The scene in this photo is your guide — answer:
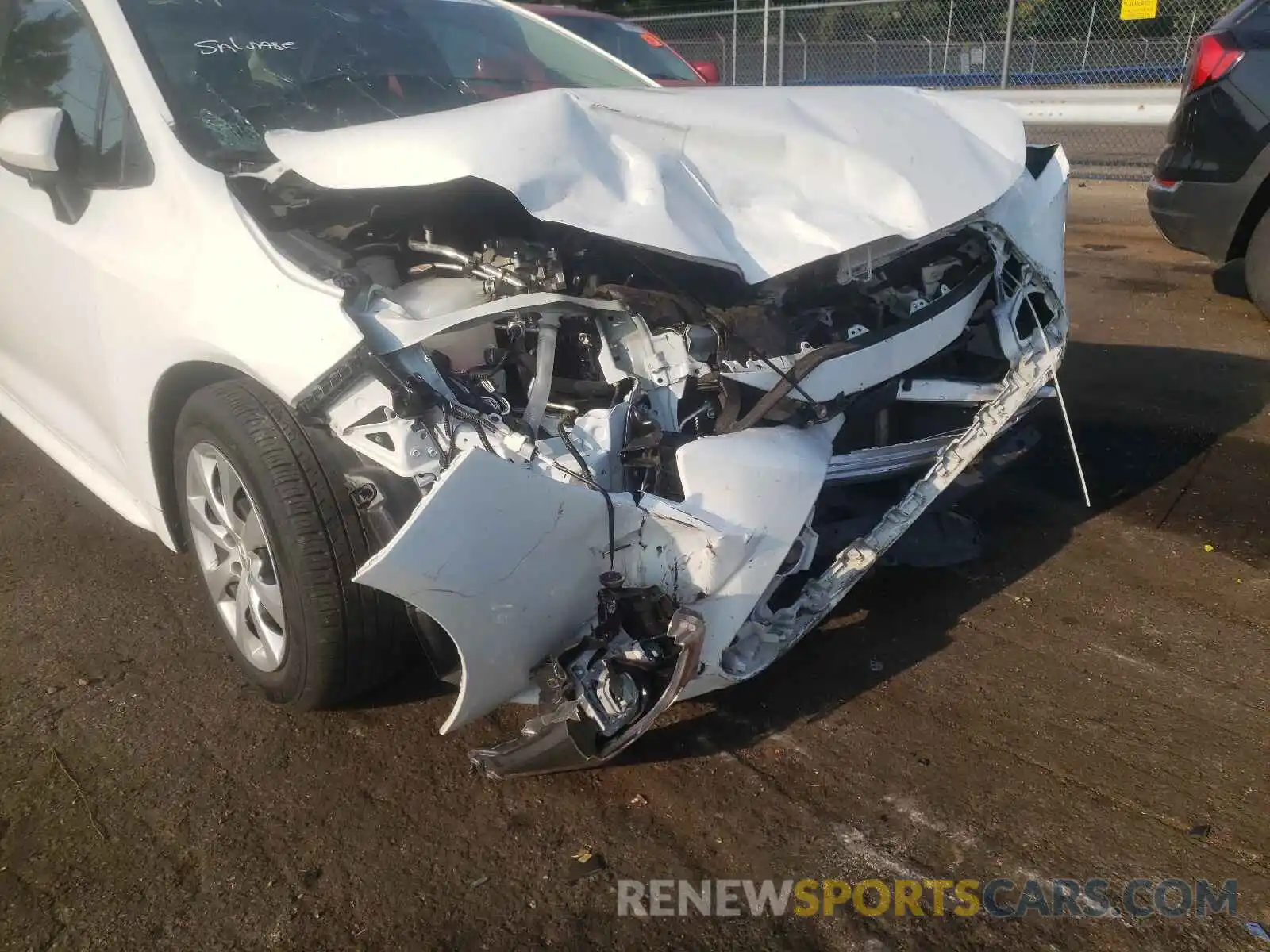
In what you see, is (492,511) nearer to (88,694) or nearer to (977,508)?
(88,694)

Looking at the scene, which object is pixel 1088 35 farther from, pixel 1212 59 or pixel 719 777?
pixel 719 777

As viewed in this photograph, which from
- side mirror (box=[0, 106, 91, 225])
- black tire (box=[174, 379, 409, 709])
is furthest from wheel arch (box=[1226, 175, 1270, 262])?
side mirror (box=[0, 106, 91, 225])

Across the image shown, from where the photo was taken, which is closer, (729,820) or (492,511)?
(492,511)

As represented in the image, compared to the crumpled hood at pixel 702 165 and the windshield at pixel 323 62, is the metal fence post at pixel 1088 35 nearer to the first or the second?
the windshield at pixel 323 62

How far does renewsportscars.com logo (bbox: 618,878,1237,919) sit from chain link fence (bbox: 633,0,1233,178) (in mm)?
10294

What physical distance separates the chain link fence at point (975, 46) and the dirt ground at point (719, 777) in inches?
365

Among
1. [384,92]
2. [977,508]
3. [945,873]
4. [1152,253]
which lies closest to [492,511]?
[945,873]

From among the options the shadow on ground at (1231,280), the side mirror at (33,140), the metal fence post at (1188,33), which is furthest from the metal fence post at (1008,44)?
the side mirror at (33,140)

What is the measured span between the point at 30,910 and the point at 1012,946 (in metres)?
2.00

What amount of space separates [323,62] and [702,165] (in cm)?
156

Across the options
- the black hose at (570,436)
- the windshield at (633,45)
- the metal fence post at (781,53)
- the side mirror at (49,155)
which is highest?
the side mirror at (49,155)

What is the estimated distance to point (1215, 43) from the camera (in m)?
5.32

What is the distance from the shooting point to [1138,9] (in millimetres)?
10398

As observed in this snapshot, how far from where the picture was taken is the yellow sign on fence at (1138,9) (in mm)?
10273
